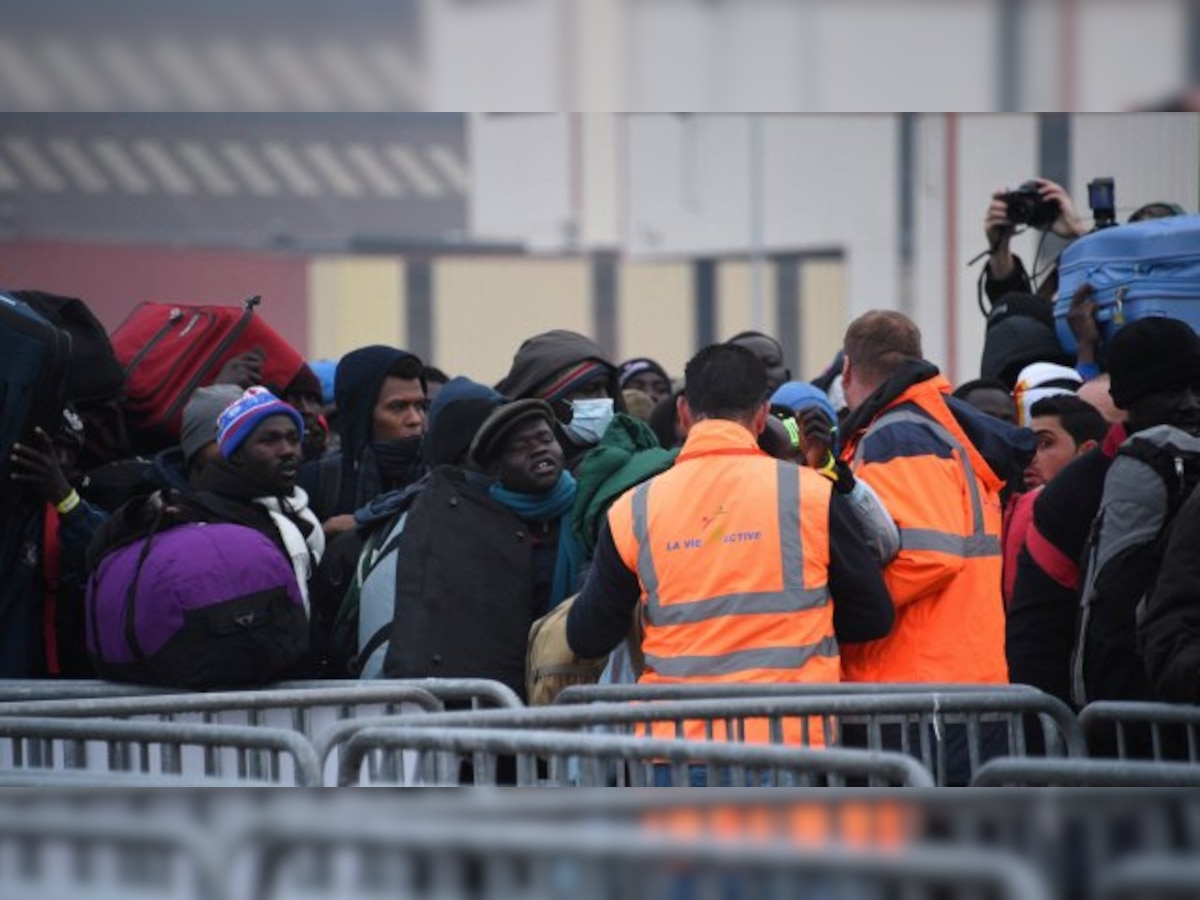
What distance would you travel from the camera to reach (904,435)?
6938 millimetres

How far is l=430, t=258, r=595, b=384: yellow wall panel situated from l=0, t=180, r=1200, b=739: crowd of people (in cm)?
1629

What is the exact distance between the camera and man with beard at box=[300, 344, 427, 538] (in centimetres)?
843

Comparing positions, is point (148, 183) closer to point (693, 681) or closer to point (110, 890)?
point (693, 681)

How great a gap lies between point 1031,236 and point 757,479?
5.95 meters

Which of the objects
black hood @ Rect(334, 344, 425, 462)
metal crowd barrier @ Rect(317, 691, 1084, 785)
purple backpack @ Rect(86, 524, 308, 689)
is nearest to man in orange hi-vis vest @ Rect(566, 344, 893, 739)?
metal crowd barrier @ Rect(317, 691, 1084, 785)

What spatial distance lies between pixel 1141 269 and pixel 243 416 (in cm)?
297

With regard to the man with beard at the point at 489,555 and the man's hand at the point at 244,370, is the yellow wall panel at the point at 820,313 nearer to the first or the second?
the man's hand at the point at 244,370

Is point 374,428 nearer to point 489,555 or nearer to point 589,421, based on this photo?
point 589,421

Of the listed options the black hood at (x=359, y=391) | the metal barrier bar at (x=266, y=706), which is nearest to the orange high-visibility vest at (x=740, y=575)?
the metal barrier bar at (x=266, y=706)

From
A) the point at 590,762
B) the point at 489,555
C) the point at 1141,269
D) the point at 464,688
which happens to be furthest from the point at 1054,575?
the point at 1141,269

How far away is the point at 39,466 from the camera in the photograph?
7.33 meters

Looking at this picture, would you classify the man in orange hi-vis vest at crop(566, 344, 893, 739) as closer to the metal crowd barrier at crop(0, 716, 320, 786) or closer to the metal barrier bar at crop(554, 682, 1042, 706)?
the metal barrier bar at crop(554, 682, 1042, 706)

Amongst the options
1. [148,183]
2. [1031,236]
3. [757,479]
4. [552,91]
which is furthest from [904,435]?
[148,183]

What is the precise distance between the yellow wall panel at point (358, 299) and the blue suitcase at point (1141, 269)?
16.0 metres
